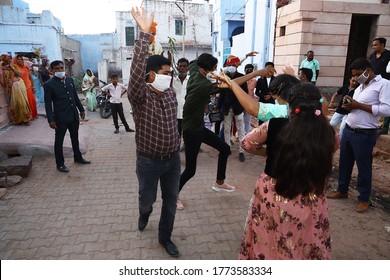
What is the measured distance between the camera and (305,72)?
12.9ft

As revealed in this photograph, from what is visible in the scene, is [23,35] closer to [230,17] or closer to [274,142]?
[230,17]

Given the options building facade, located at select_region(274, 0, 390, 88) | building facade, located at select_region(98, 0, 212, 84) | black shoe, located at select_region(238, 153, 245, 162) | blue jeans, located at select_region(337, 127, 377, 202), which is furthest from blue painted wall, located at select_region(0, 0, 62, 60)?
blue jeans, located at select_region(337, 127, 377, 202)

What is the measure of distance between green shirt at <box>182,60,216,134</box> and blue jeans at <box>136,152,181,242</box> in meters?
0.75

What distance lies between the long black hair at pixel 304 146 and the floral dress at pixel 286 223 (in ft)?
0.30

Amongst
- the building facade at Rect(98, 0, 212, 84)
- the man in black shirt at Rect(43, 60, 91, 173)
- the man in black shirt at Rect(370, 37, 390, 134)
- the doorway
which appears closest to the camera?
the man in black shirt at Rect(43, 60, 91, 173)

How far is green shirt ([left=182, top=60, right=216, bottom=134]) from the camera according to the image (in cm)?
317

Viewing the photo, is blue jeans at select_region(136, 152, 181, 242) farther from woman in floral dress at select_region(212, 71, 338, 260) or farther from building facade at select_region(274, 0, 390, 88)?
building facade at select_region(274, 0, 390, 88)

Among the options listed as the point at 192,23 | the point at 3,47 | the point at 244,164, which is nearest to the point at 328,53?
the point at 244,164

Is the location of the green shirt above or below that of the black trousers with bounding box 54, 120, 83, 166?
above

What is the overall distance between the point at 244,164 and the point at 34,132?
485cm

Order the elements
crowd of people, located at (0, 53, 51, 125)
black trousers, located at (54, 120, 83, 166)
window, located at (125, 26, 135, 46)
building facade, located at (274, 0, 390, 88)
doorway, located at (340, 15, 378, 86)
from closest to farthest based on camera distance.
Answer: black trousers, located at (54, 120, 83, 166) → crowd of people, located at (0, 53, 51, 125) → building facade, located at (274, 0, 390, 88) → doorway, located at (340, 15, 378, 86) → window, located at (125, 26, 135, 46)

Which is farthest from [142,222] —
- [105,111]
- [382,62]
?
[105,111]

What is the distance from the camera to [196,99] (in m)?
3.26

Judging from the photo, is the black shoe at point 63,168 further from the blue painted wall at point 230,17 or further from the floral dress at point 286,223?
the blue painted wall at point 230,17
